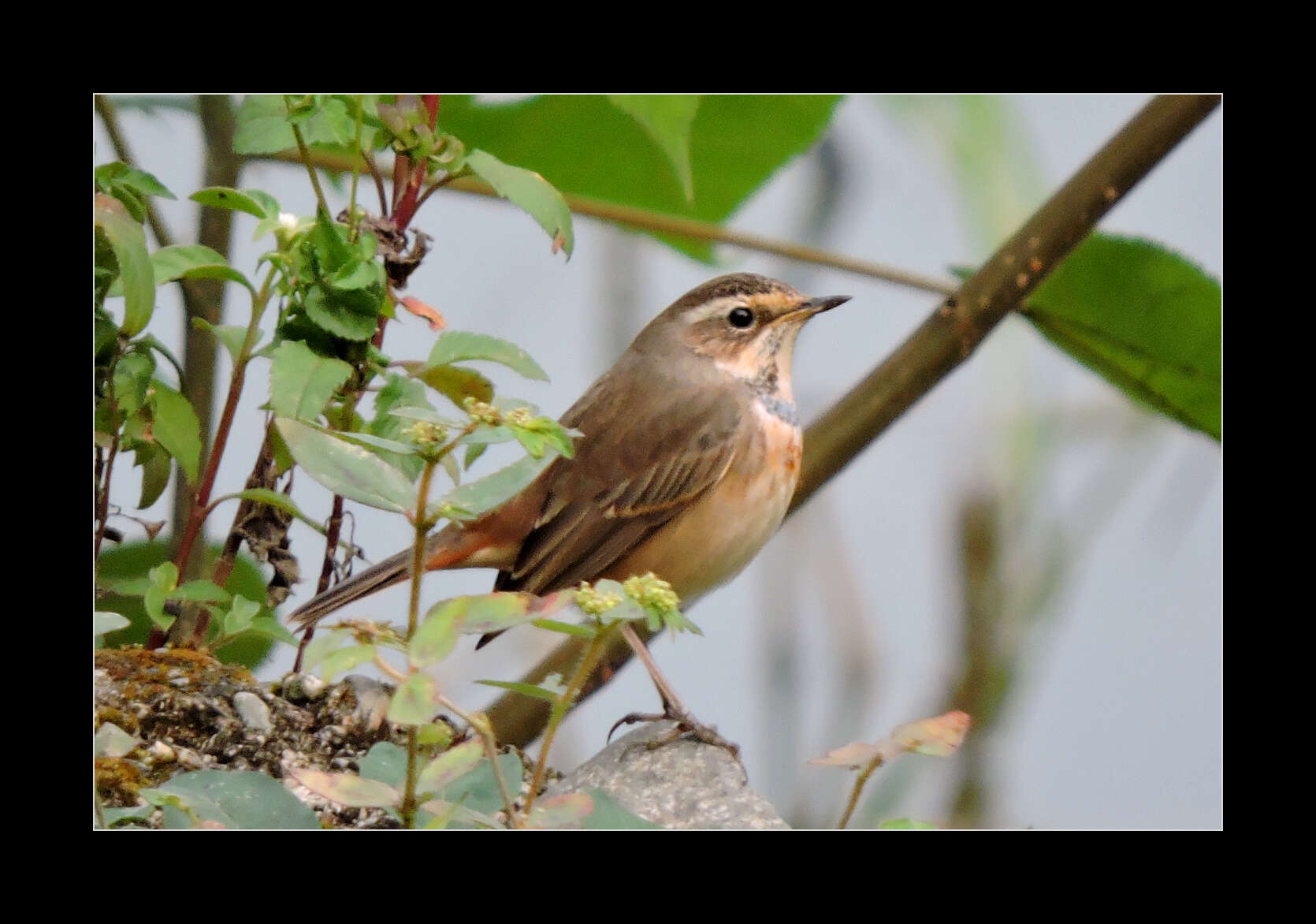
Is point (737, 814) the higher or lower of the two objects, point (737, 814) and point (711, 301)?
the lower

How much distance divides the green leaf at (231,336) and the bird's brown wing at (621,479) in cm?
110

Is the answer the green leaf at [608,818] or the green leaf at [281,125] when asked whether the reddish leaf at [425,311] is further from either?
the green leaf at [608,818]

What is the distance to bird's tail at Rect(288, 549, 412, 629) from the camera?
303 centimetres

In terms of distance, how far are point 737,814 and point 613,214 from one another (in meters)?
1.47

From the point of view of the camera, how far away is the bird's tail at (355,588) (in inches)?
119

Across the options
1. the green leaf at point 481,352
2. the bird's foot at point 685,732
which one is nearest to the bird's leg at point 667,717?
the bird's foot at point 685,732

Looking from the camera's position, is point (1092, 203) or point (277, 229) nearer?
point (277, 229)

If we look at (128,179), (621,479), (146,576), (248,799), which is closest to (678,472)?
(621,479)

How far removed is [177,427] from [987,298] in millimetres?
1759

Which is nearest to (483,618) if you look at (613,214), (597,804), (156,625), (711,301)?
(597,804)

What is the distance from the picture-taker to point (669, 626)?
182cm

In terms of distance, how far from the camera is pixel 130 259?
233 centimetres

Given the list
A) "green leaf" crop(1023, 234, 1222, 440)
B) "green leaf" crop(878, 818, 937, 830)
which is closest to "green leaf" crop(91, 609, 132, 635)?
"green leaf" crop(878, 818, 937, 830)

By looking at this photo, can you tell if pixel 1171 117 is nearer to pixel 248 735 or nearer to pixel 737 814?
pixel 737 814
